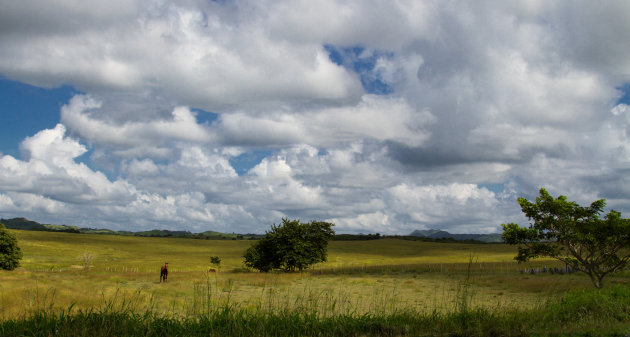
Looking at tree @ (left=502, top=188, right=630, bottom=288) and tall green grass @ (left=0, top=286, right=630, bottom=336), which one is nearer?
tall green grass @ (left=0, top=286, right=630, bottom=336)

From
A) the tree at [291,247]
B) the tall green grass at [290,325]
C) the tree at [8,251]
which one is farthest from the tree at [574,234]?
the tree at [8,251]

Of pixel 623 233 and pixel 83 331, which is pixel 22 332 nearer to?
pixel 83 331

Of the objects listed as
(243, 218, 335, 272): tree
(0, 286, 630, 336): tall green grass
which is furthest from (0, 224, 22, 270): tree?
(0, 286, 630, 336): tall green grass

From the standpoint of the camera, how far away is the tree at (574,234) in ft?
90.3

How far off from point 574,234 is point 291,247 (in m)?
40.5

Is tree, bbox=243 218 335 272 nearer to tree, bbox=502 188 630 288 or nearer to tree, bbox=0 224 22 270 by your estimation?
tree, bbox=0 224 22 270

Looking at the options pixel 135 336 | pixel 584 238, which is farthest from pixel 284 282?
pixel 135 336

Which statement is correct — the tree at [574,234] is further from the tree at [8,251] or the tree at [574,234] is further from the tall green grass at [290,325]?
the tree at [8,251]

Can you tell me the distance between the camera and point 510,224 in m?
30.3

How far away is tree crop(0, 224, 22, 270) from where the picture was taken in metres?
51.7

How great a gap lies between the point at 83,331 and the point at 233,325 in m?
2.69

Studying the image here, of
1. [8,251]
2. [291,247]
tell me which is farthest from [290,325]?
[8,251]

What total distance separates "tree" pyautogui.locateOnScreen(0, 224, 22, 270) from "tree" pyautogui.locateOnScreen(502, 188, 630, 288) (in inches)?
2256

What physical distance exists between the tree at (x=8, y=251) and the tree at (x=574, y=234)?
Answer: 5729 centimetres
